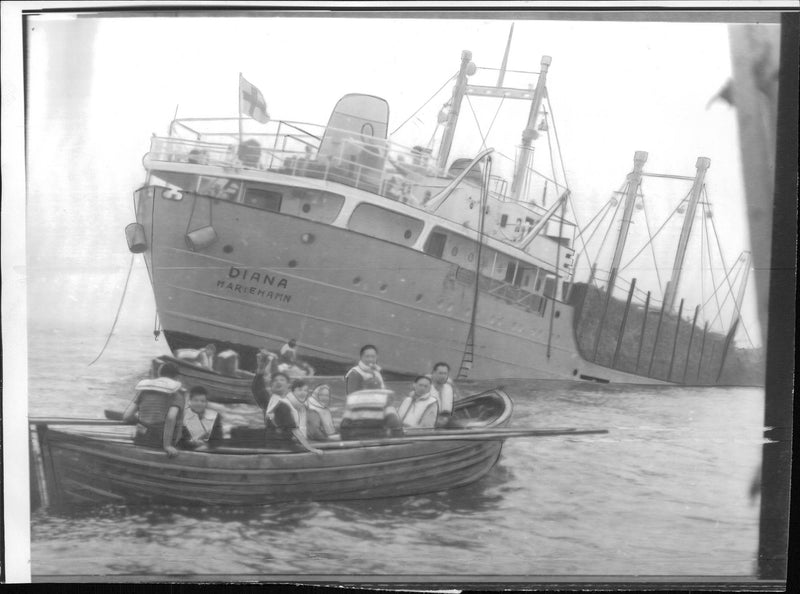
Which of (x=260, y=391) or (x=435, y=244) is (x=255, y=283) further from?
(x=435, y=244)

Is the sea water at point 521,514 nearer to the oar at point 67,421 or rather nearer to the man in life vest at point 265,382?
the oar at point 67,421

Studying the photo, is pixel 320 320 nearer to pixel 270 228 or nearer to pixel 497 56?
pixel 270 228

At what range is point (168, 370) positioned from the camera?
11.6 ft

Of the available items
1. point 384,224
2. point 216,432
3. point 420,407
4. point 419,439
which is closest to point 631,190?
point 384,224

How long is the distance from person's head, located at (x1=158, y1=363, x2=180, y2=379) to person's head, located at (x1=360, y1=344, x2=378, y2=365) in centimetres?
88

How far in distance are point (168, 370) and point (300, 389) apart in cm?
63

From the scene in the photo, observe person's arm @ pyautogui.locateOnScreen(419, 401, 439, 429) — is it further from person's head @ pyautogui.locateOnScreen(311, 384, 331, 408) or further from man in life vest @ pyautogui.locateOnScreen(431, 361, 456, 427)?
person's head @ pyautogui.locateOnScreen(311, 384, 331, 408)

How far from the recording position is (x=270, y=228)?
3.52 metres

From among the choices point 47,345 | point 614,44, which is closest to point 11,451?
point 47,345

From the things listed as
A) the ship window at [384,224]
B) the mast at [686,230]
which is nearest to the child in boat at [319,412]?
the ship window at [384,224]

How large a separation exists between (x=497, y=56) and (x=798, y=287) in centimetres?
188

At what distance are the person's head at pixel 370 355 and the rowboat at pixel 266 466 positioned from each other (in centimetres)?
38

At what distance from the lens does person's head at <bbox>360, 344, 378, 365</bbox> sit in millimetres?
3559

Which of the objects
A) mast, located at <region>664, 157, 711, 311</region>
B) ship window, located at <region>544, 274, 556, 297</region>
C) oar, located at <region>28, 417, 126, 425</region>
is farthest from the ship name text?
mast, located at <region>664, 157, 711, 311</region>
